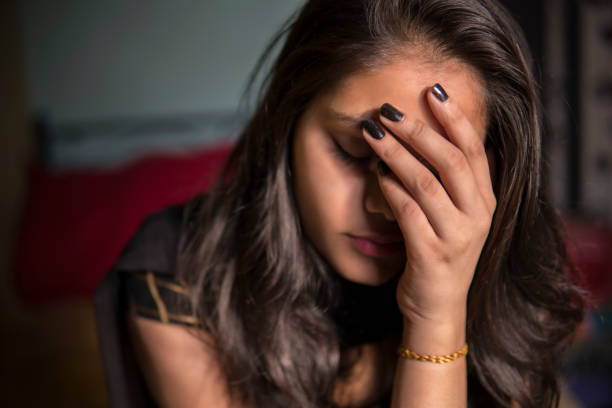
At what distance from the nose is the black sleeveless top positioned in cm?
24

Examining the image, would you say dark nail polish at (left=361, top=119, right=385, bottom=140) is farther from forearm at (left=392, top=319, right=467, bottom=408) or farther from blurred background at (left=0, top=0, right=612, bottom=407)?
blurred background at (left=0, top=0, right=612, bottom=407)

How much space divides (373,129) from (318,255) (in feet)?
0.99

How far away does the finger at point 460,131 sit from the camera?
1.91ft

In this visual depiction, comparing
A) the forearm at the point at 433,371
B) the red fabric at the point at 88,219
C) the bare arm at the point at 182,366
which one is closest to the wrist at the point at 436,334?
the forearm at the point at 433,371

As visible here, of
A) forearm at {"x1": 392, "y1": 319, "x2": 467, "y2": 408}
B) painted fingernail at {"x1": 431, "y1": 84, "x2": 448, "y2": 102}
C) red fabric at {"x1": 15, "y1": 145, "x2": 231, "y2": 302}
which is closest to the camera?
painted fingernail at {"x1": 431, "y1": 84, "x2": 448, "y2": 102}

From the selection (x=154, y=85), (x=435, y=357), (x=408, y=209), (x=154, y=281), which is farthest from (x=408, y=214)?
(x=154, y=85)

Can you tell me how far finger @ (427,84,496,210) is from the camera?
58 centimetres

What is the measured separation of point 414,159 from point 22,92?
3131 millimetres

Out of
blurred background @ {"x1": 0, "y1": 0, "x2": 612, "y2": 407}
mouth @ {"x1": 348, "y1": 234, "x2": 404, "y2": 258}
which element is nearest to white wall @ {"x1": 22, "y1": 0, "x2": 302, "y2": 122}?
blurred background @ {"x1": 0, "y1": 0, "x2": 612, "y2": 407}

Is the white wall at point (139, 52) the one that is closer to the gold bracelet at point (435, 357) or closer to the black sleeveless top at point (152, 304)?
the black sleeveless top at point (152, 304)

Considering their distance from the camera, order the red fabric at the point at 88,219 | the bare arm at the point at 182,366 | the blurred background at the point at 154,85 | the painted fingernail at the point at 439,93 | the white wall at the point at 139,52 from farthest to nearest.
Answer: the white wall at the point at 139,52 → the blurred background at the point at 154,85 → the red fabric at the point at 88,219 → the bare arm at the point at 182,366 → the painted fingernail at the point at 439,93

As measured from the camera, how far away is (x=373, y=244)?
27.6 inches


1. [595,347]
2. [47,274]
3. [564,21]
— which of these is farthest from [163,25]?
[595,347]

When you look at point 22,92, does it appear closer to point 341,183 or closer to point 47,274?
point 47,274
